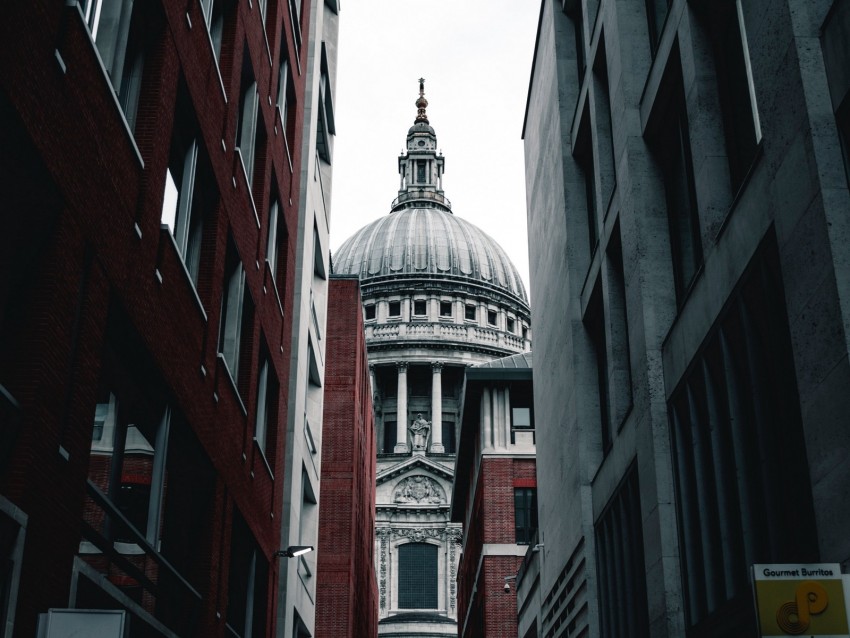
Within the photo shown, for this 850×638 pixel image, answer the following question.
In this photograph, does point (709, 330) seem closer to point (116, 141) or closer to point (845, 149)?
point (845, 149)

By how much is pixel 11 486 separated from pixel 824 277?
780 cm

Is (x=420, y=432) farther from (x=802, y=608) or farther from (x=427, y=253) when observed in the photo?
(x=802, y=608)

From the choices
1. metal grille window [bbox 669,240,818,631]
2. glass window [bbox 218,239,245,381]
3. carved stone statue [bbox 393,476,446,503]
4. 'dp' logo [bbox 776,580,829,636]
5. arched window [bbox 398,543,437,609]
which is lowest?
'dp' logo [bbox 776,580,829,636]

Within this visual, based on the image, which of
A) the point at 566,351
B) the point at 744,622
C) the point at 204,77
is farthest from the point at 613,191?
the point at 744,622

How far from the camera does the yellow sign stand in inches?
332

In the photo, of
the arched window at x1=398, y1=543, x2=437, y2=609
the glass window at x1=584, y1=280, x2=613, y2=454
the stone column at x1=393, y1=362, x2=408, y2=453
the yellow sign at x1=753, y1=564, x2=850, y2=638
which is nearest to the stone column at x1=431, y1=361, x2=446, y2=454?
the stone column at x1=393, y1=362, x2=408, y2=453

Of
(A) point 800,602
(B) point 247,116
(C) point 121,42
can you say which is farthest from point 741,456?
(B) point 247,116

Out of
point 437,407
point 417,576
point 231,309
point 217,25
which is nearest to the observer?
point 217,25

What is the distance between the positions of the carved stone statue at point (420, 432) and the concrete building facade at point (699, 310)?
277ft

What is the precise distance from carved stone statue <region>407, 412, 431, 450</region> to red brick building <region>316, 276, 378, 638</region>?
60902 millimetres

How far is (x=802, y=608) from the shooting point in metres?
8.52

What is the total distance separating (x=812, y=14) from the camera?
11.5m

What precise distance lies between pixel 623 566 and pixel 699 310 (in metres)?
6.95

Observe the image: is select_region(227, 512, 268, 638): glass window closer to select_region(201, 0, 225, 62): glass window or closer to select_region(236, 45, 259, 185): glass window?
select_region(236, 45, 259, 185): glass window
